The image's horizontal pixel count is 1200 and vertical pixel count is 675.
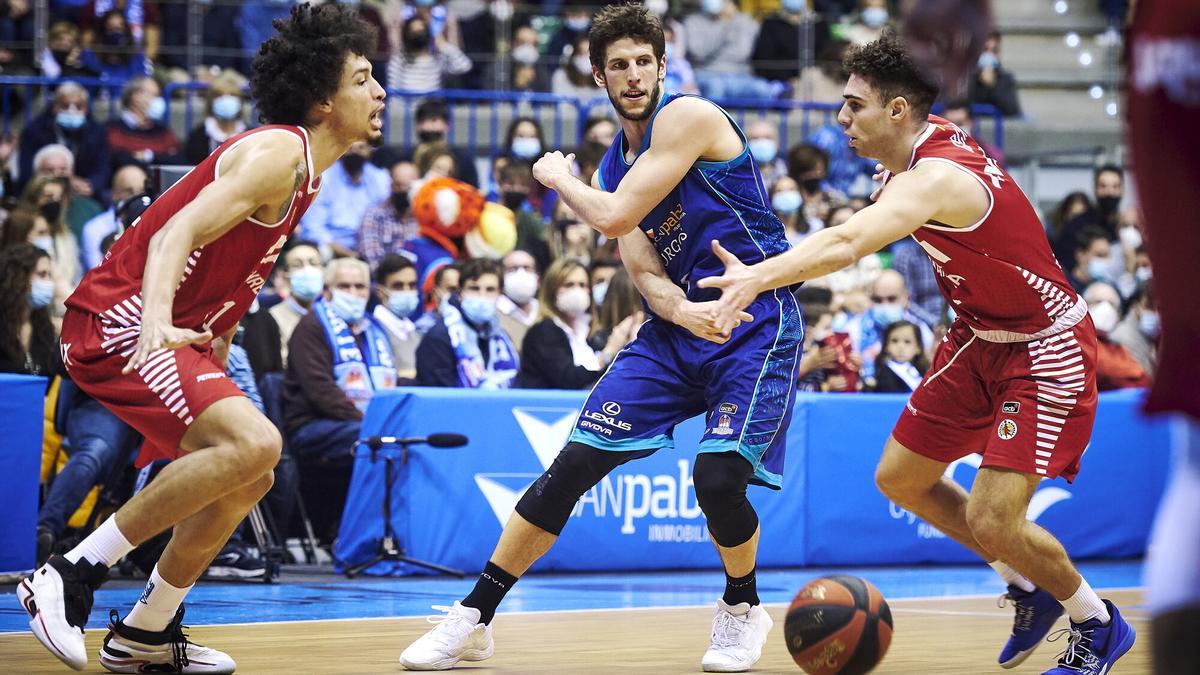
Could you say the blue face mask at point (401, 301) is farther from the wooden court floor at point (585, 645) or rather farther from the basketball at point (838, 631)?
the basketball at point (838, 631)

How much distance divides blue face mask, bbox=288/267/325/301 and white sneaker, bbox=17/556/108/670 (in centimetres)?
538

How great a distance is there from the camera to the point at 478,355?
1006 cm

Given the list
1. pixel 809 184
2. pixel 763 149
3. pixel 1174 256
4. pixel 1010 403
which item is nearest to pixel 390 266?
pixel 763 149

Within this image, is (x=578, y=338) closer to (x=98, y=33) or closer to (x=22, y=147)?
(x=22, y=147)

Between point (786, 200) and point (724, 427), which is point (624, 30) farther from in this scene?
point (786, 200)

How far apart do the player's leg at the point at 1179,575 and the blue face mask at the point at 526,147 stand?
10.6 meters

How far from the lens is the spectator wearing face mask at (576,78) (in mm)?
14891

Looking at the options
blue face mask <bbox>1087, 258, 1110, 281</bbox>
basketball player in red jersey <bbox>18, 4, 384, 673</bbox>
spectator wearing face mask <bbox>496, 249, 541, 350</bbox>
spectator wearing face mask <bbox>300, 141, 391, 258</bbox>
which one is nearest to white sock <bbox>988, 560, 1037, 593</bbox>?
basketball player in red jersey <bbox>18, 4, 384, 673</bbox>

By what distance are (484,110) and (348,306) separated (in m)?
5.74

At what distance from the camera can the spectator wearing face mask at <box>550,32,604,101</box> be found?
14.9m

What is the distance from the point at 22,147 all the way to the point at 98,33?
2265 mm

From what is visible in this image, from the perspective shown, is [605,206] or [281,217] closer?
[281,217]

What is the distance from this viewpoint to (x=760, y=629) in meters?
5.60

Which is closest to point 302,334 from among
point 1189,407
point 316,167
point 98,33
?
point 316,167
